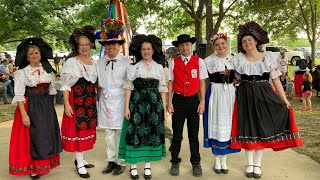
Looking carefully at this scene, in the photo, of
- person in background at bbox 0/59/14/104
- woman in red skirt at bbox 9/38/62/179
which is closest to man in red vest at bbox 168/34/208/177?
woman in red skirt at bbox 9/38/62/179

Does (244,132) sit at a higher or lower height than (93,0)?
lower

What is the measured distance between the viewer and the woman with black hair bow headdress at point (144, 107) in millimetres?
3561

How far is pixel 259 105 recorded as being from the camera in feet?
11.8

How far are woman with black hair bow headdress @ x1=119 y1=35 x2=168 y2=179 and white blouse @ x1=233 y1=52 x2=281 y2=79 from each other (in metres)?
0.93

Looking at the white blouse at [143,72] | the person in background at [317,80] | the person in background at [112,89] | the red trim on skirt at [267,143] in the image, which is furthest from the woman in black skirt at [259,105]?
the person in background at [317,80]

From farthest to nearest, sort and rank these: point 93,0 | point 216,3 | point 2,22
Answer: point 216,3
point 93,0
point 2,22

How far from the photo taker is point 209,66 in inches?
148

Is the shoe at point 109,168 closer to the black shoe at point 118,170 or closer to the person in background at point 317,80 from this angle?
the black shoe at point 118,170

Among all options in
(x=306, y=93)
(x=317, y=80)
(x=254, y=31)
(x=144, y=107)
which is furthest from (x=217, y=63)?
(x=317, y=80)

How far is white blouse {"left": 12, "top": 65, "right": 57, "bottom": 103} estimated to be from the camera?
3479 mm

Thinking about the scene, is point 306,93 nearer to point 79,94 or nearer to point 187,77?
point 187,77

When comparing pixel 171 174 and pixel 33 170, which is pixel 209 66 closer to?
pixel 171 174

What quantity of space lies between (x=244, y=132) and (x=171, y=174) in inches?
38.6

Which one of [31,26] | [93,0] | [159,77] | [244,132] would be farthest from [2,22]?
[244,132]
